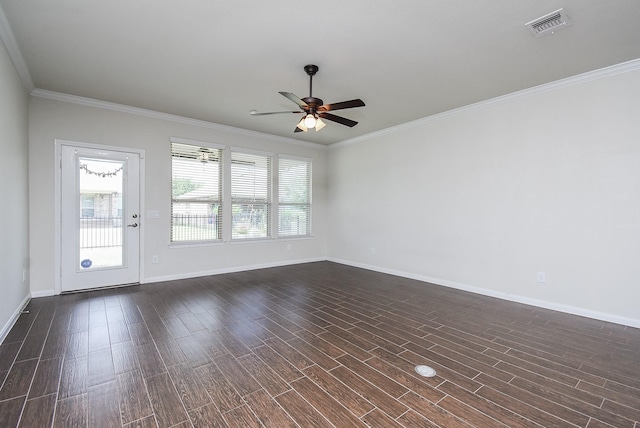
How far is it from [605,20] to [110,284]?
651 centimetres

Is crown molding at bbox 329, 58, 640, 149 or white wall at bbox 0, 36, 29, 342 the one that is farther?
crown molding at bbox 329, 58, 640, 149

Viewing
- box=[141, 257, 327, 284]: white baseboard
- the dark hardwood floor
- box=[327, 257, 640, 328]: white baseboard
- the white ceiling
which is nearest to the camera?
the dark hardwood floor

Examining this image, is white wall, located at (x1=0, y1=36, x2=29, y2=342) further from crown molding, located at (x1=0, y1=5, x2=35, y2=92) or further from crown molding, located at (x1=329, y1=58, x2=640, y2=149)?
crown molding, located at (x1=329, y1=58, x2=640, y2=149)

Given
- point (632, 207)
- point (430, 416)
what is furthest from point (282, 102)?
point (632, 207)

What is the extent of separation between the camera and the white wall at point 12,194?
2.79 metres

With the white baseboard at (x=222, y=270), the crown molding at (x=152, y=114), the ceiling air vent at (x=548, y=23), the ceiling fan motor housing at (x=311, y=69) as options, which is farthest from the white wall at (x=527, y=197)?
the ceiling fan motor housing at (x=311, y=69)

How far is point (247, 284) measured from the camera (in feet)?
15.8

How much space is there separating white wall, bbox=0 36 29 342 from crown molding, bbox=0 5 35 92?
56 mm

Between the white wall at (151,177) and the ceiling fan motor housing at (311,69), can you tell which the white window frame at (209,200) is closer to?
the white wall at (151,177)

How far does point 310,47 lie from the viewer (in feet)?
9.58

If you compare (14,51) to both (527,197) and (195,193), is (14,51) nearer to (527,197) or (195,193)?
(195,193)

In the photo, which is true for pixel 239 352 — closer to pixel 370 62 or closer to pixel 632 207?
pixel 370 62

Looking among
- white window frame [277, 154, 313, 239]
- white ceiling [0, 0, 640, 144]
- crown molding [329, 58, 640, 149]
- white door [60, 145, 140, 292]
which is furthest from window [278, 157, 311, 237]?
white door [60, 145, 140, 292]

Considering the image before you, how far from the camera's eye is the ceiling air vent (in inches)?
95.8
